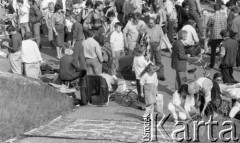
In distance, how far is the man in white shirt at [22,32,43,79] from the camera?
56.3 ft

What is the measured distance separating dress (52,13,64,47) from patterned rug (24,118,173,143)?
610 cm

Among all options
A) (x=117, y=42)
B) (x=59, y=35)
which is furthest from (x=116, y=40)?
(x=59, y=35)

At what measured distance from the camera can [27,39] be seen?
17250mm

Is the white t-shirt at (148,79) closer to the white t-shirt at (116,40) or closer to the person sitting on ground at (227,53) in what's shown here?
the person sitting on ground at (227,53)

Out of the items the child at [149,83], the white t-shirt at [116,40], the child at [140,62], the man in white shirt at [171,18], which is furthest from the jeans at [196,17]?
the child at [149,83]

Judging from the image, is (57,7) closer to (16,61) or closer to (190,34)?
(16,61)

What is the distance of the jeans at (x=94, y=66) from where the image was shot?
17109 mm

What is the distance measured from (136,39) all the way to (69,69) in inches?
119

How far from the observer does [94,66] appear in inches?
674

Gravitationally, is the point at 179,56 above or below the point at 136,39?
below

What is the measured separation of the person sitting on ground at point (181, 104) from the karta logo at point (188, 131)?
0.17 m

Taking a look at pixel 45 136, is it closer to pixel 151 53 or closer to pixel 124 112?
pixel 124 112

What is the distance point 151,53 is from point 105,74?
1.99m

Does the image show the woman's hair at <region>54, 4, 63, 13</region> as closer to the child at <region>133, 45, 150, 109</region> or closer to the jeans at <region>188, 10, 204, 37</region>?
the jeans at <region>188, 10, 204, 37</region>
